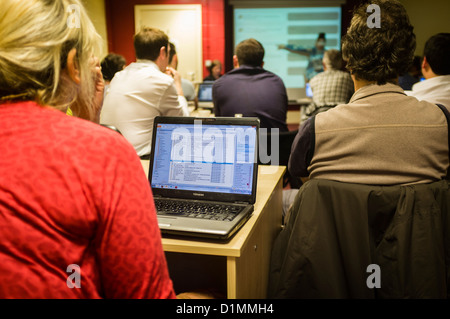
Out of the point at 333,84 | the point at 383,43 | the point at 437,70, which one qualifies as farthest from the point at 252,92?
the point at 383,43

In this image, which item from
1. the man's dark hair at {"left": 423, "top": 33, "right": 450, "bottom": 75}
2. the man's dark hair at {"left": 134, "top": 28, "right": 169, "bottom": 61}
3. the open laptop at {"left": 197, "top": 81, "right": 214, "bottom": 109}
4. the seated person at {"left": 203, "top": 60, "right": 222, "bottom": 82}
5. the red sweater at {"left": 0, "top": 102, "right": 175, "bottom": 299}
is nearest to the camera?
the red sweater at {"left": 0, "top": 102, "right": 175, "bottom": 299}

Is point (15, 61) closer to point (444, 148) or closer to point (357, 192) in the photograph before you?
point (357, 192)

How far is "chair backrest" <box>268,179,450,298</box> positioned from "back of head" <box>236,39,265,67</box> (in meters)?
2.12

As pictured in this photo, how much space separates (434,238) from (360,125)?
38 centimetres

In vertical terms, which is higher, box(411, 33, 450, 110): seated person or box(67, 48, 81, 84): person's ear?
box(67, 48, 81, 84): person's ear

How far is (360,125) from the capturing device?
1.23 metres

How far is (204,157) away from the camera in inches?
54.7

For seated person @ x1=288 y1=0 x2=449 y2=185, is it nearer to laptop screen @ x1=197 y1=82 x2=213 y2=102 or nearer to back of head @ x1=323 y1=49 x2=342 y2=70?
back of head @ x1=323 y1=49 x2=342 y2=70

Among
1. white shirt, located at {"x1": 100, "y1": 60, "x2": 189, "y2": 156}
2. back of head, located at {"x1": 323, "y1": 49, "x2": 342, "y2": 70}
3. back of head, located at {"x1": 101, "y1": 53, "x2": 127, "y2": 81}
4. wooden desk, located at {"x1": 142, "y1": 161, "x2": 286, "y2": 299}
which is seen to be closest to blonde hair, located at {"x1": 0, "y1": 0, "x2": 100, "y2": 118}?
wooden desk, located at {"x1": 142, "y1": 161, "x2": 286, "y2": 299}

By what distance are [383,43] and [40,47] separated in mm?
1092

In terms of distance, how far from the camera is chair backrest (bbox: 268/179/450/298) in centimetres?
110

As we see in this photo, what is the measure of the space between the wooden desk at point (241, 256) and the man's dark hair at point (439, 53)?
49.0 inches

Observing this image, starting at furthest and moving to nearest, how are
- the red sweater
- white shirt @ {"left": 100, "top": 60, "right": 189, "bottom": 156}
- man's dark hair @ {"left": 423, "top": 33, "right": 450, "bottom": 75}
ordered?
white shirt @ {"left": 100, "top": 60, "right": 189, "bottom": 156}, man's dark hair @ {"left": 423, "top": 33, "right": 450, "bottom": 75}, the red sweater

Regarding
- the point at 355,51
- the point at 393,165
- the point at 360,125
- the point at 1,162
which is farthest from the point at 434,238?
the point at 1,162
